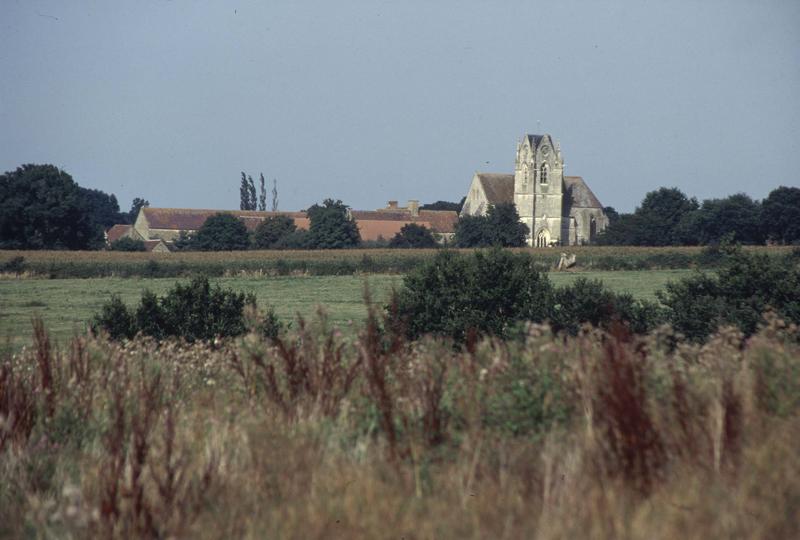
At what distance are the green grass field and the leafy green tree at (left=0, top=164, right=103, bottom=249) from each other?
115 ft

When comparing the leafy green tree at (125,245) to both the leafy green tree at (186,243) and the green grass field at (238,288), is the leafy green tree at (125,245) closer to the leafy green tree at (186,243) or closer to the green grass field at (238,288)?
the leafy green tree at (186,243)

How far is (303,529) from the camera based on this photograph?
4.70 metres

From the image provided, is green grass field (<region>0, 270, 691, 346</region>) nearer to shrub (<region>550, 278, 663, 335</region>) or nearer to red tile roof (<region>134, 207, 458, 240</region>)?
shrub (<region>550, 278, 663, 335</region>)

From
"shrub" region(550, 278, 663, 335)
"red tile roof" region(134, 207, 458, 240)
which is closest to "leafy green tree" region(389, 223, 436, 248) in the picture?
"red tile roof" region(134, 207, 458, 240)

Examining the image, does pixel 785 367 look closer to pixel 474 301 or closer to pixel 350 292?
pixel 474 301

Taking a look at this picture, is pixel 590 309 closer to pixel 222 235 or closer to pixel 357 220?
pixel 222 235

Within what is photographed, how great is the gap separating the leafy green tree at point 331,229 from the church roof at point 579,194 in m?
47.4

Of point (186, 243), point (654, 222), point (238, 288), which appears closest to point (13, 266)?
point (238, 288)

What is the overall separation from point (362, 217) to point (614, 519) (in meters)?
134

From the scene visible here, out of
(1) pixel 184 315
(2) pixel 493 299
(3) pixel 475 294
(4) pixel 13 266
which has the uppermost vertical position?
(3) pixel 475 294

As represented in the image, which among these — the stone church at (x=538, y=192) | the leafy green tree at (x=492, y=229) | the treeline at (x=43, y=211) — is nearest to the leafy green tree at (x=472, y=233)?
the leafy green tree at (x=492, y=229)

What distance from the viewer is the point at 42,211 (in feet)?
292

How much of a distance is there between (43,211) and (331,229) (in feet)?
87.9

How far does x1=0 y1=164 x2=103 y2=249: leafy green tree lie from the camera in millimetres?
88062
